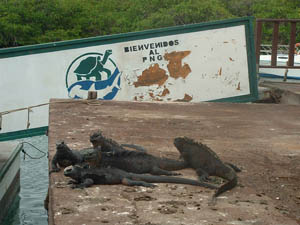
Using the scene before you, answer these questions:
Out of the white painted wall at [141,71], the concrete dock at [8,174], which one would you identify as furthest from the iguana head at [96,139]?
the white painted wall at [141,71]

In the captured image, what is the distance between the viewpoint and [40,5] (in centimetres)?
3353

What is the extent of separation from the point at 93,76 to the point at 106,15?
25748 millimetres

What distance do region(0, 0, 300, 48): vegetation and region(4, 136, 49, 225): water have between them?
1652cm

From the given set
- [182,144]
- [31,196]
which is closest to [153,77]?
[31,196]

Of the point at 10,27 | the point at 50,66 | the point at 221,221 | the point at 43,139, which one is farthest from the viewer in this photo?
the point at 10,27

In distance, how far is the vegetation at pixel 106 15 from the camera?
107 ft

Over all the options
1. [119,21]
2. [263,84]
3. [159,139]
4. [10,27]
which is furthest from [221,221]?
[119,21]

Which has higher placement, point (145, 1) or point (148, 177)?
point (145, 1)

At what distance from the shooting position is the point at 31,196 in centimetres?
1395

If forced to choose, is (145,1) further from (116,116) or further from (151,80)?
(116,116)

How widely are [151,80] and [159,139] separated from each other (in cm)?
488

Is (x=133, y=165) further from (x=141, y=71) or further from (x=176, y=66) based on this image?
(x=176, y=66)

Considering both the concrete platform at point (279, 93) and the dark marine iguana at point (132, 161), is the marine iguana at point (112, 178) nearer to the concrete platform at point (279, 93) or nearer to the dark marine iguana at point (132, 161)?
the dark marine iguana at point (132, 161)

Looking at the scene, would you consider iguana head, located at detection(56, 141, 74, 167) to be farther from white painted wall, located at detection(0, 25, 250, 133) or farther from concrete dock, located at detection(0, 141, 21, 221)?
white painted wall, located at detection(0, 25, 250, 133)
